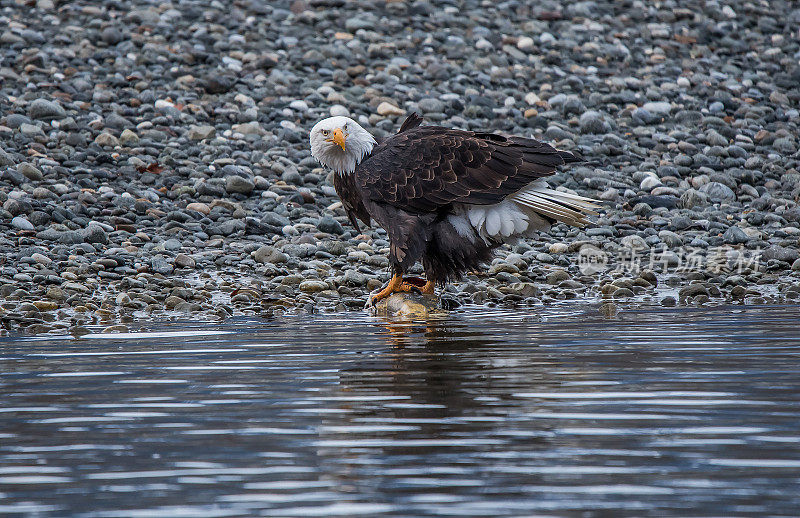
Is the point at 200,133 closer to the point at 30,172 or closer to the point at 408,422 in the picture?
the point at 30,172

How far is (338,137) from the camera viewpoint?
7.48 metres

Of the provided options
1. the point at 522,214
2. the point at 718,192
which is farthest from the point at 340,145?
the point at 718,192

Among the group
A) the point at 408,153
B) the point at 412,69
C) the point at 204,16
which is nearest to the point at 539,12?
the point at 412,69

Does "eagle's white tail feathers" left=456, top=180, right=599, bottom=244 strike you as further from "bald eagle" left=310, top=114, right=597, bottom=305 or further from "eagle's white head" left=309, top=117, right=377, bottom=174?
"eagle's white head" left=309, top=117, right=377, bottom=174

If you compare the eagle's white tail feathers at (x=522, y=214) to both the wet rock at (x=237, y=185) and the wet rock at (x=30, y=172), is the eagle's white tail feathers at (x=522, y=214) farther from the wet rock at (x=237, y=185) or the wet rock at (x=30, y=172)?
the wet rock at (x=30, y=172)

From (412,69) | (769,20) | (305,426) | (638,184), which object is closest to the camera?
(305,426)

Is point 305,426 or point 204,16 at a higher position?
point 204,16

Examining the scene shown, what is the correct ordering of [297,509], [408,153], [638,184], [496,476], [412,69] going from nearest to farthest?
1. [297,509]
2. [496,476]
3. [408,153]
4. [638,184]
5. [412,69]

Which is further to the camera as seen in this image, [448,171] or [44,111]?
[44,111]

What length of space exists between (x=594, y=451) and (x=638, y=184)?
7.13m

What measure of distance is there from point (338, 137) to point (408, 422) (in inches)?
140

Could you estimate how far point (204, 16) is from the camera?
1435 centimetres

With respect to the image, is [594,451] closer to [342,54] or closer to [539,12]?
[342,54]

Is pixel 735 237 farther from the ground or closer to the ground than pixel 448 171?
closer to the ground
